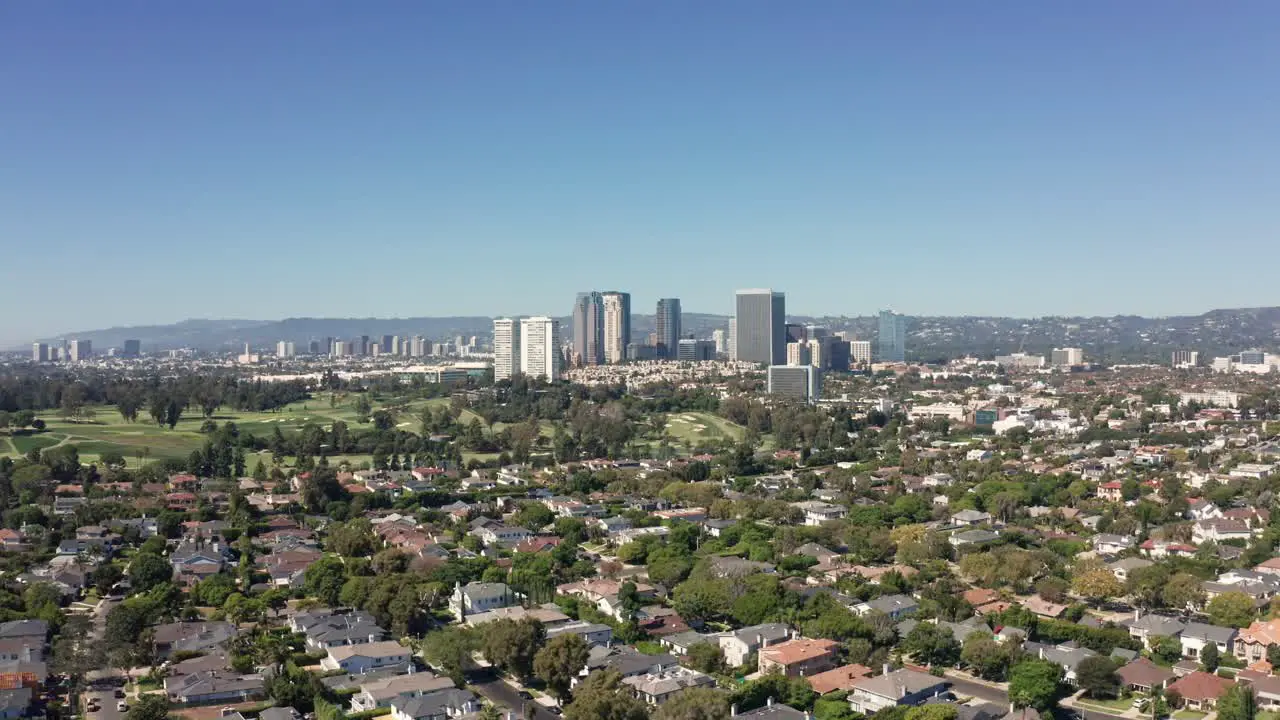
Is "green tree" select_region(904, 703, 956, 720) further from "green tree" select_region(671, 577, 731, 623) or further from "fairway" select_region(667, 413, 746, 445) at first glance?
"fairway" select_region(667, 413, 746, 445)

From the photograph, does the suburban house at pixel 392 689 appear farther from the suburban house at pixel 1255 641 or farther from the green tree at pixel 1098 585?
the suburban house at pixel 1255 641

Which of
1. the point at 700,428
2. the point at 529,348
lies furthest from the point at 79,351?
the point at 700,428

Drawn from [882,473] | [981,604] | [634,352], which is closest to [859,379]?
[634,352]

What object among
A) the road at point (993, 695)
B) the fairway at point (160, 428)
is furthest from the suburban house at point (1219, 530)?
the fairway at point (160, 428)

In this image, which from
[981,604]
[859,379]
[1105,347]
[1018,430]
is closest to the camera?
[981,604]

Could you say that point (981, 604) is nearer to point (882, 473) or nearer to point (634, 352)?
point (882, 473)

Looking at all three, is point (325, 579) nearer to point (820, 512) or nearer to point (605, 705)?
point (605, 705)
